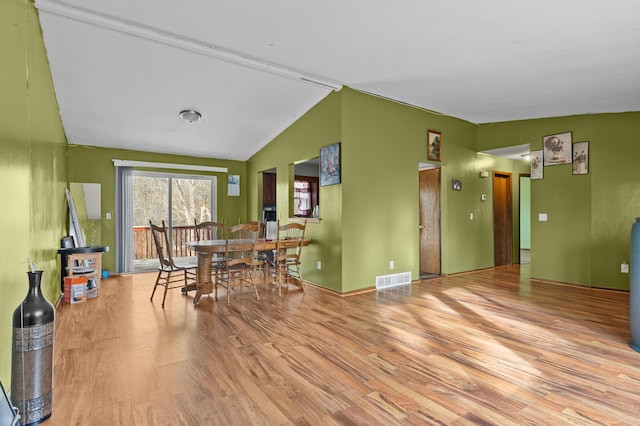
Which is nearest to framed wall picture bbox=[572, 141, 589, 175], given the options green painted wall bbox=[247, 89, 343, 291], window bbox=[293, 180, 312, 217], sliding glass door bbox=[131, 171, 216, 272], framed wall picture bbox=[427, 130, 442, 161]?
framed wall picture bbox=[427, 130, 442, 161]

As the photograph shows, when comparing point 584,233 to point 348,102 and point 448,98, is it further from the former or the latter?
point 348,102

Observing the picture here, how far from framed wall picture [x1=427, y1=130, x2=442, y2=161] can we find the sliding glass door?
180 inches

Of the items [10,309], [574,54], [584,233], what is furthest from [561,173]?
[10,309]

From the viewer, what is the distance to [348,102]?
4602mm

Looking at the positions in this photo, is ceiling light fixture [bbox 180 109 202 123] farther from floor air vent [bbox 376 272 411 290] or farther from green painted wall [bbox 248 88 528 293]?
floor air vent [bbox 376 272 411 290]

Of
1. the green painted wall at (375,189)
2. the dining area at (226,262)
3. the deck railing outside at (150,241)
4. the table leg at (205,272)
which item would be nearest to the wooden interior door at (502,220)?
the green painted wall at (375,189)

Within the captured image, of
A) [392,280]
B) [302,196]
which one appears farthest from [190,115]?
[302,196]

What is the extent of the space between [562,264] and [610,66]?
308 centimetres

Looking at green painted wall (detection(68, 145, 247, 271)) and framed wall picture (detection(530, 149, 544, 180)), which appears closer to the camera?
framed wall picture (detection(530, 149, 544, 180))

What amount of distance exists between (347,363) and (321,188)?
3001 millimetres

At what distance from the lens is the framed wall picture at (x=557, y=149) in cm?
521

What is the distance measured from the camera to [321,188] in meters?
5.03

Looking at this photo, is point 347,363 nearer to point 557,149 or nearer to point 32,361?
point 32,361

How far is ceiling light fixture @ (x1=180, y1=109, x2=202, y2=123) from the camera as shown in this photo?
5.00 m
